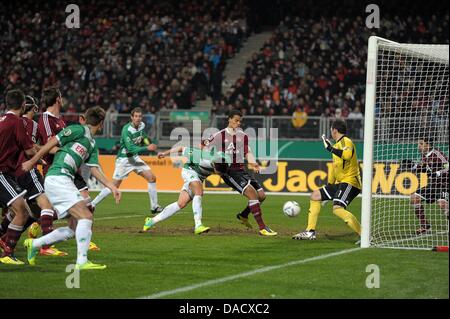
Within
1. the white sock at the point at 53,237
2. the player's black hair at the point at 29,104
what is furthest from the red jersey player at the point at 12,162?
the player's black hair at the point at 29,104

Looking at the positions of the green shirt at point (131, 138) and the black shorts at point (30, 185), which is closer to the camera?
the black shorts at point (30, 185)

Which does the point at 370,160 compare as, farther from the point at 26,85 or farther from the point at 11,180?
the point at 26,85

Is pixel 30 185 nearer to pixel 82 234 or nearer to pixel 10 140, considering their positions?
pixel 10 140

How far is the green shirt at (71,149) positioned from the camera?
9.80 meters

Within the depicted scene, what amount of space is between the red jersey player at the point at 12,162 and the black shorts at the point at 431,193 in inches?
306

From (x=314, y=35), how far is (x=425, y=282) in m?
25.1

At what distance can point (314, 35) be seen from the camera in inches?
1304

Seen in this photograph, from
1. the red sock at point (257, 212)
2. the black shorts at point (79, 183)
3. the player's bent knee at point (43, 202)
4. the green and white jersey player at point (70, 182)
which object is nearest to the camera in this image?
the green and white jersey player at point (70, 182)

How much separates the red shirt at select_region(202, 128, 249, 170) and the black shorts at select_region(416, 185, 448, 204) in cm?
353

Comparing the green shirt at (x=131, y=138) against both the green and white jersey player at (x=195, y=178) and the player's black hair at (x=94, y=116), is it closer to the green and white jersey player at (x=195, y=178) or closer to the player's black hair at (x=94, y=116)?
the green and white jersey player at (x=195, y=178)

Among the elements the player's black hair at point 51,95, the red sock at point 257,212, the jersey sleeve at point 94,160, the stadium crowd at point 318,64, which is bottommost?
the red sock at point 257,212

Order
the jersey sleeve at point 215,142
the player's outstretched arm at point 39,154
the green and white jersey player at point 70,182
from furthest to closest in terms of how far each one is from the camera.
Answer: the jersey sleeve at point 215,142 < the green and white jersey player at point 70,182 < the player's outstretched arm at point 39,154

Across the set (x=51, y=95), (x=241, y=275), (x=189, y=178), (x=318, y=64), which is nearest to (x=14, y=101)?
(x=51, y=95)

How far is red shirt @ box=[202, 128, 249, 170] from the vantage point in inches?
569
